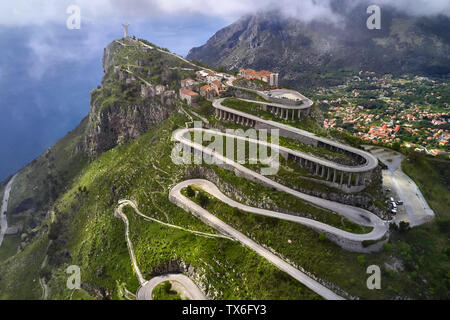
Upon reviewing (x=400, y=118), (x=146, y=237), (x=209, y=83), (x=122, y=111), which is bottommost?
(x=146, y=237)

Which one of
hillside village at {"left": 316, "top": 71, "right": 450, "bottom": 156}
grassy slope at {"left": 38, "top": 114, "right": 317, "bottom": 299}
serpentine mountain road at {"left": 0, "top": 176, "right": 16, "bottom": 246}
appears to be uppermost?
hillside village at {"left": 316, "top": 71, "right": 450, "bottom": 156}

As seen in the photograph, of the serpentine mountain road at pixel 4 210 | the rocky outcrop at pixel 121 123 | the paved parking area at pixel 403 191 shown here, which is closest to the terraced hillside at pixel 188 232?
the rocky outcrop at pixel 121 123

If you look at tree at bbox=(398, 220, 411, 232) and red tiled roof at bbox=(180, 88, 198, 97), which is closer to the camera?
tree at bbox=(398, 220, 411, 232)

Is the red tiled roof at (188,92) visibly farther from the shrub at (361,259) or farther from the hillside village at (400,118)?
the shrub at (361,259)

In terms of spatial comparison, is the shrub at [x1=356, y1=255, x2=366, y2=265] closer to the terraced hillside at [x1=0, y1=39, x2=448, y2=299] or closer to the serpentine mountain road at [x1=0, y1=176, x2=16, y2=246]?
the terraced hillside at [x1=0, y1=39, x2=448, y2=299]

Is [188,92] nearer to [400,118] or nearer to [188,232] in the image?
[188,232]

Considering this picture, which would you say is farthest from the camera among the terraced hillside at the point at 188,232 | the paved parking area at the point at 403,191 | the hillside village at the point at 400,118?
the hillside village at the point at 400,118

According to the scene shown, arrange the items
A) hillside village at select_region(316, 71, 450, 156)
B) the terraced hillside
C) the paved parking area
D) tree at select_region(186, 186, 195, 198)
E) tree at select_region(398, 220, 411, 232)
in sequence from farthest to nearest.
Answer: hillside village at select_region(316, 71, 450, 156)
tree at select_region(186, 186, 195, 198)
the paved parking area
tree at select_region(398, 220, 411, 232)
the terraced hillside

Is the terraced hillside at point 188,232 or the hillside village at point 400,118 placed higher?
the hillside village at point 400,118

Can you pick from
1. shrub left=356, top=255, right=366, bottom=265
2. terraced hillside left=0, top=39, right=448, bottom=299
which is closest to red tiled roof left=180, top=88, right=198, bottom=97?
terraced hillside left=0, top=39, right=448, bottom=299

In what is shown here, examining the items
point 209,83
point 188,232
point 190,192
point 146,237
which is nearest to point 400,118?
point 209,83

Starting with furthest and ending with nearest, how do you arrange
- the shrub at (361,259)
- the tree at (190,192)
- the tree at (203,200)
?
the tree at (190,192) < the tree at (203,200) < the shrub at (361,259)

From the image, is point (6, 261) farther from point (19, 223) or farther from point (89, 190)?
point (89, 190)
